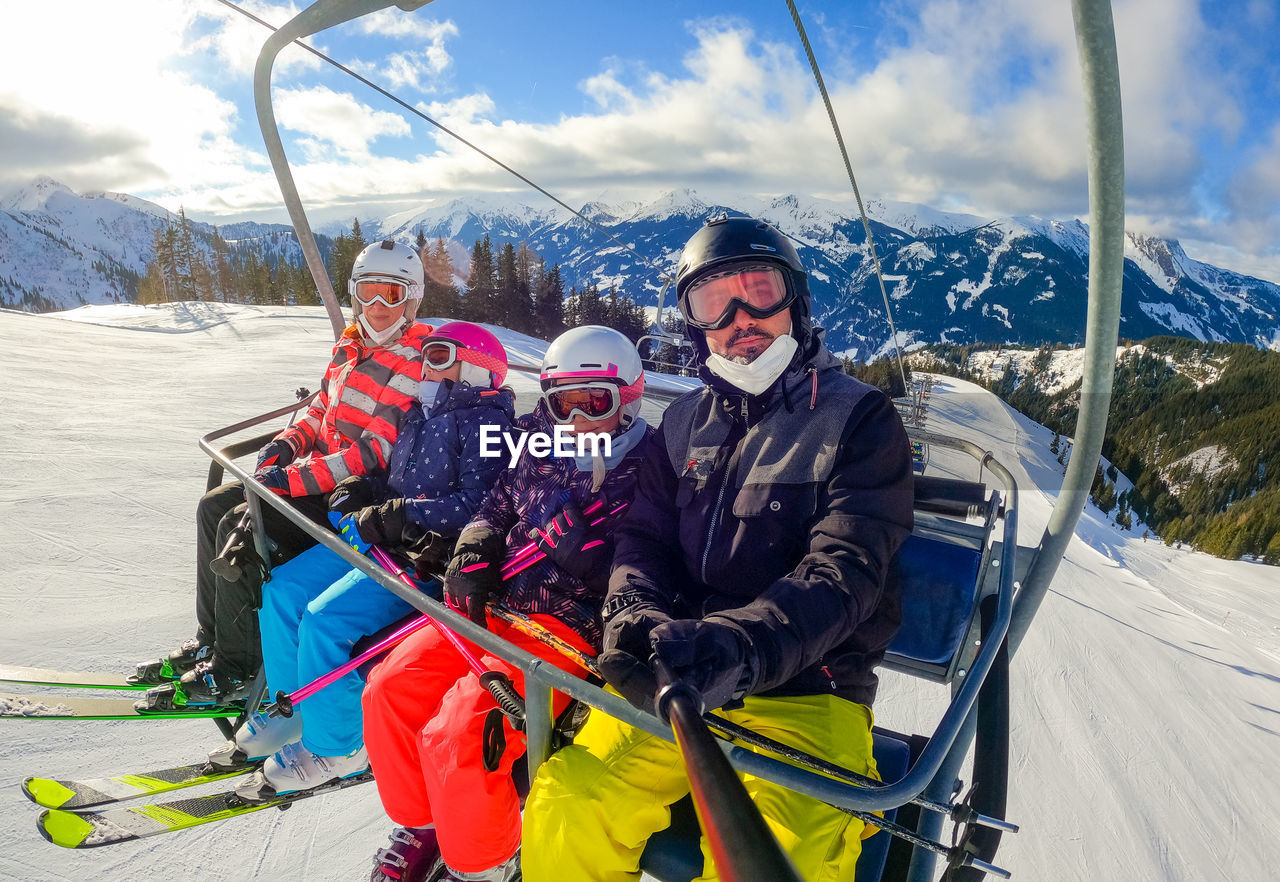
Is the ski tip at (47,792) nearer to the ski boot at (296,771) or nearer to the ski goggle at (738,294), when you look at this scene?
the ski boot at (296,771)

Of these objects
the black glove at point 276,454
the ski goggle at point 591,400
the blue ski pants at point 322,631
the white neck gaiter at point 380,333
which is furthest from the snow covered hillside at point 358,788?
the white neck gaiter at point 380,333

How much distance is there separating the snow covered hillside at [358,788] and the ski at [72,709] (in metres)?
0.41

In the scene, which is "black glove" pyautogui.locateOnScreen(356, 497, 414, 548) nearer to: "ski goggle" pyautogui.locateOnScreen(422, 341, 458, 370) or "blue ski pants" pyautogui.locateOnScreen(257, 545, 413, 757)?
"blue ski pants" pyautogui.locateOnScreen(257, 545, 413, 757)

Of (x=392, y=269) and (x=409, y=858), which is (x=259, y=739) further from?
(x=392, y=269)

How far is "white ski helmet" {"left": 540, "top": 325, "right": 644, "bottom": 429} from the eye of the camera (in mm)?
2828

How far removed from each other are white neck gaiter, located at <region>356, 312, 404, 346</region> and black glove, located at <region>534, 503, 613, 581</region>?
1.95 metres

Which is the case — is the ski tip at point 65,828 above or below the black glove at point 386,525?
below

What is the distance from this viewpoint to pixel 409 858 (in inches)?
82.8

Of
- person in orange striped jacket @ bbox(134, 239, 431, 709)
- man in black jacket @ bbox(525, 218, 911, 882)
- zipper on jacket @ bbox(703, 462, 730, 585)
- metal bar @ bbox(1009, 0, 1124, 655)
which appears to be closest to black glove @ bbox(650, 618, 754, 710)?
man in black jacket @ bbox(525, 218, 911, 882)

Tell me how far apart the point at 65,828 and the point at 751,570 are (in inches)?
116

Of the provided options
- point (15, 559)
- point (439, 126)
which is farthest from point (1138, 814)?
point (15, 559)

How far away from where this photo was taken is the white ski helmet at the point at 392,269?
3766mm

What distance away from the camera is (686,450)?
223 cm

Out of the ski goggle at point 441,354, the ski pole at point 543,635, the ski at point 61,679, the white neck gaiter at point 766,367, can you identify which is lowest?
the ski at point 61,679
